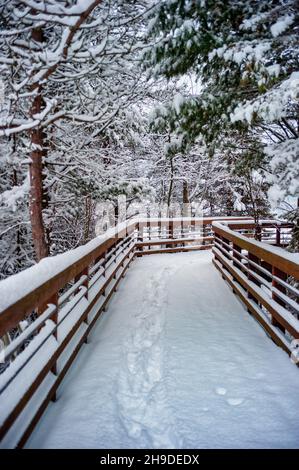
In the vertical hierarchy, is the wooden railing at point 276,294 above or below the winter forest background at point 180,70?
below

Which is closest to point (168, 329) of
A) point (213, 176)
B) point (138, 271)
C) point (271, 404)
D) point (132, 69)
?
point (271, 404)

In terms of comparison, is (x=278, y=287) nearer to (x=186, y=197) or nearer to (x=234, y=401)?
(x=234, y=401)

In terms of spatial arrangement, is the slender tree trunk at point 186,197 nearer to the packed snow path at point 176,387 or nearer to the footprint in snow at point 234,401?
the packed snow path at point 176,387

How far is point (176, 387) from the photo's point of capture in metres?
3.58

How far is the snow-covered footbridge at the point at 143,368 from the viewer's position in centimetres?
276

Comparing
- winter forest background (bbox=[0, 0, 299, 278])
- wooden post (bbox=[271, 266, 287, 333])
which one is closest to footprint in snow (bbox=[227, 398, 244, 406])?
wooden post (bbox=[271, 266, 287, 333])

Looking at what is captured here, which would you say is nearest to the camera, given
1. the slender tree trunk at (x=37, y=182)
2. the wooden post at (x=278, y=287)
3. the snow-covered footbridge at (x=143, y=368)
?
the snow-covered footbridge at (x=143, y=368)

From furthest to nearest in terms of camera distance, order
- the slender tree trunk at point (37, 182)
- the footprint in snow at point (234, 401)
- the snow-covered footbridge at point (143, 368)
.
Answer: the slender tree trunk at point (37, 182) → the footprint in snow at point (234, 401) → the snow-covered footbridge at point (143, 368)

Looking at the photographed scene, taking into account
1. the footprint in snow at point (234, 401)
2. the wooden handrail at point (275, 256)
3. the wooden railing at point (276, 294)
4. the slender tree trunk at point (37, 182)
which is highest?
the slender tree trunk at point (37, 182)

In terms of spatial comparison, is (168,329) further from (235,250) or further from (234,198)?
(234,198)

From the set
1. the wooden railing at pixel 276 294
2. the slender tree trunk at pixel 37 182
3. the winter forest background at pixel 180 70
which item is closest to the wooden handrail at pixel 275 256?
the wooden railing at pixel 276 294

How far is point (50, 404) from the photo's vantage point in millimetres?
3352

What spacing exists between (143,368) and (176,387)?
566mm

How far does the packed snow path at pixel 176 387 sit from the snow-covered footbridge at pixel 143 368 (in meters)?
0.01
